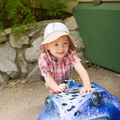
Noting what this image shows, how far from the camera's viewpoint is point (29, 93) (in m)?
4.35

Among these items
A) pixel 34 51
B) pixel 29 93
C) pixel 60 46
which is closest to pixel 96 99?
pixel 60 46

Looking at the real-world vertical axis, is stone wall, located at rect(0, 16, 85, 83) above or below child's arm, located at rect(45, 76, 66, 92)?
below

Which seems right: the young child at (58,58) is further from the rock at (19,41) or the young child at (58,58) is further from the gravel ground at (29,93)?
the rock at (19,41)

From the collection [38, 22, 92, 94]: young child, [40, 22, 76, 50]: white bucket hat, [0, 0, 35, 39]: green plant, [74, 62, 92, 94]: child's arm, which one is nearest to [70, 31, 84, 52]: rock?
[0, 0, 35, 39]: green plant

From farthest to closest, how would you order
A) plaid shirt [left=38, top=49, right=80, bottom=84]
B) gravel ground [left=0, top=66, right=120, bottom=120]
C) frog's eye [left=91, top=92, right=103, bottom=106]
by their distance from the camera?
gravel ground [left=0, top=66, right=120, bottom=120] < plaid shirt [left=38, top=49, right=80, bottom=84] < frog's eye [left=91, top=92, right=103, bottom=106]

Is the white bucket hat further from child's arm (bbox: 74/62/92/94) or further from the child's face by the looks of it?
child's arm (bbox: 74/62/92/94)

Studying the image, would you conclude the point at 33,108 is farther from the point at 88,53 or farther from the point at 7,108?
the point at 88,53

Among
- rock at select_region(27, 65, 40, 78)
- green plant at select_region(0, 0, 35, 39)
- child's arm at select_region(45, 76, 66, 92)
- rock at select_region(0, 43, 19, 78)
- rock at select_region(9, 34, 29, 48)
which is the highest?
green plant at select_region(0, 0, 35, 39)

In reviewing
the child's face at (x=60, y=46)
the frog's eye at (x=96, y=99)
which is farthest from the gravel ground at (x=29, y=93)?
the frog's eye at (x=96, y=99)

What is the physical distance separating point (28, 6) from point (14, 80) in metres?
1.63

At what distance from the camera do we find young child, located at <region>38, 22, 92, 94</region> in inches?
106

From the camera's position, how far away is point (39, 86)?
15.2ft

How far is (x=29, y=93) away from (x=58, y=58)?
1524 mm

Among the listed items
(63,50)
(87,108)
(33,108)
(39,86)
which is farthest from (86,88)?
(39,86)
